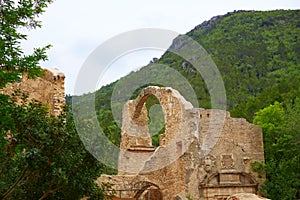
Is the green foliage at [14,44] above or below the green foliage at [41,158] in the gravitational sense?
above

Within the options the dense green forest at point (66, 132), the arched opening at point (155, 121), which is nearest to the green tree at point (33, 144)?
the dense green forest at point (66, 132)

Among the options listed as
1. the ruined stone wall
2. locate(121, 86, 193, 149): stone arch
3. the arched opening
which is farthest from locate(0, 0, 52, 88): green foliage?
the arched opening

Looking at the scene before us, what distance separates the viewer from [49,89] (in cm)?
1455

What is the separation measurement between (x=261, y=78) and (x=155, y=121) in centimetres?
1713

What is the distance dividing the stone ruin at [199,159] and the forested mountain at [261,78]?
920mm

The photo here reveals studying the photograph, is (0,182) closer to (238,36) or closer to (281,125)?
(281,125)

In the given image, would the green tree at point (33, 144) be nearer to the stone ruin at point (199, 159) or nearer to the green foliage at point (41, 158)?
the green foliage at point (41, 158)

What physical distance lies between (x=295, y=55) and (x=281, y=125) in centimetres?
3279

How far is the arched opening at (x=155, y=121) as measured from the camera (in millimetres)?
34359

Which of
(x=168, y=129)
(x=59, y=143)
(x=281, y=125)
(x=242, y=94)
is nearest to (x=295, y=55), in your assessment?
(x=242, y=94)

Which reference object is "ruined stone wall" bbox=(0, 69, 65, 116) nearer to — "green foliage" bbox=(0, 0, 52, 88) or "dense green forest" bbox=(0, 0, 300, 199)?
"dense green forest" bbox=(0, 0, 300, 199)

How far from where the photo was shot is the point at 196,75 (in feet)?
159

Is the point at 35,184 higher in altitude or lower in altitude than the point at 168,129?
lower

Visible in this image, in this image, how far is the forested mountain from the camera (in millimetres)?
17125
